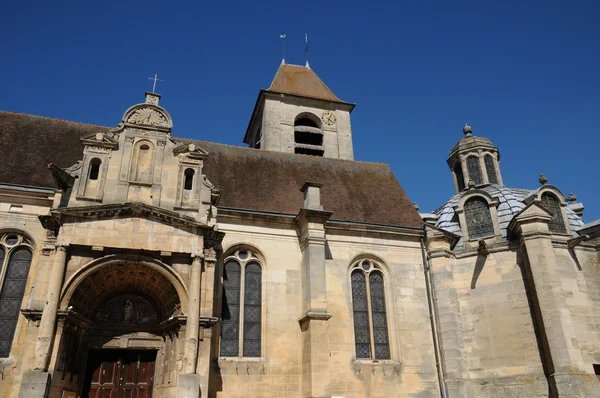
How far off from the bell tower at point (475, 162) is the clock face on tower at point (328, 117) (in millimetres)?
6506

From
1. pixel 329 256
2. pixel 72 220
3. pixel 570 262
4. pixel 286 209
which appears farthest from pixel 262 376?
pixel 570 262

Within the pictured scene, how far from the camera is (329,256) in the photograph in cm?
1508

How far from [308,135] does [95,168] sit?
1337 cm

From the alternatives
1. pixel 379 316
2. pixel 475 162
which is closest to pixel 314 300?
pixel 379 316

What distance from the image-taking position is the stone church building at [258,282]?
38.0ft

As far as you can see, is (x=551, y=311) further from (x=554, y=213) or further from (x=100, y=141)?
(x=100, y=141)

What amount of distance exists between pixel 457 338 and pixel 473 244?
3300 millimetres

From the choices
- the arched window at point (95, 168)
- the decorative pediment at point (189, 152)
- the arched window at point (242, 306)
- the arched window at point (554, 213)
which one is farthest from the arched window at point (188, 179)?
the arched window at point (554, 213)

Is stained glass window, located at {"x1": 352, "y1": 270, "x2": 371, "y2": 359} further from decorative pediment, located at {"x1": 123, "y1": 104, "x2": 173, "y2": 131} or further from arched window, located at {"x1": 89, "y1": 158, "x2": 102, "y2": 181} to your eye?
arched window, located at {"x1": 89, "y1": 158, "x2": 102, "y2": 181}

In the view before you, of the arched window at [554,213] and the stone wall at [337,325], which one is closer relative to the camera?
the stone wall at [337,325]

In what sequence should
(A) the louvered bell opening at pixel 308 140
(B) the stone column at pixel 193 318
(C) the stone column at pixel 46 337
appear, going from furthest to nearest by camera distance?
(A) the louvered bell opening at pixel 308 140 → (B) the stone column at pixel 193 318 → (C) the stone column at pixel 46 337

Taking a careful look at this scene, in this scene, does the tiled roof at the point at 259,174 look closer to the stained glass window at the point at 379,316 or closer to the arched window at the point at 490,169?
the stained glass window at the point at 379,316

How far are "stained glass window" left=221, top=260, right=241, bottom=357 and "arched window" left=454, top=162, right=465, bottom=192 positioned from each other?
11.1 metres

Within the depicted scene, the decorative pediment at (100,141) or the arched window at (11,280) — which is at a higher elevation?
the decorative pediment at (100,141)
